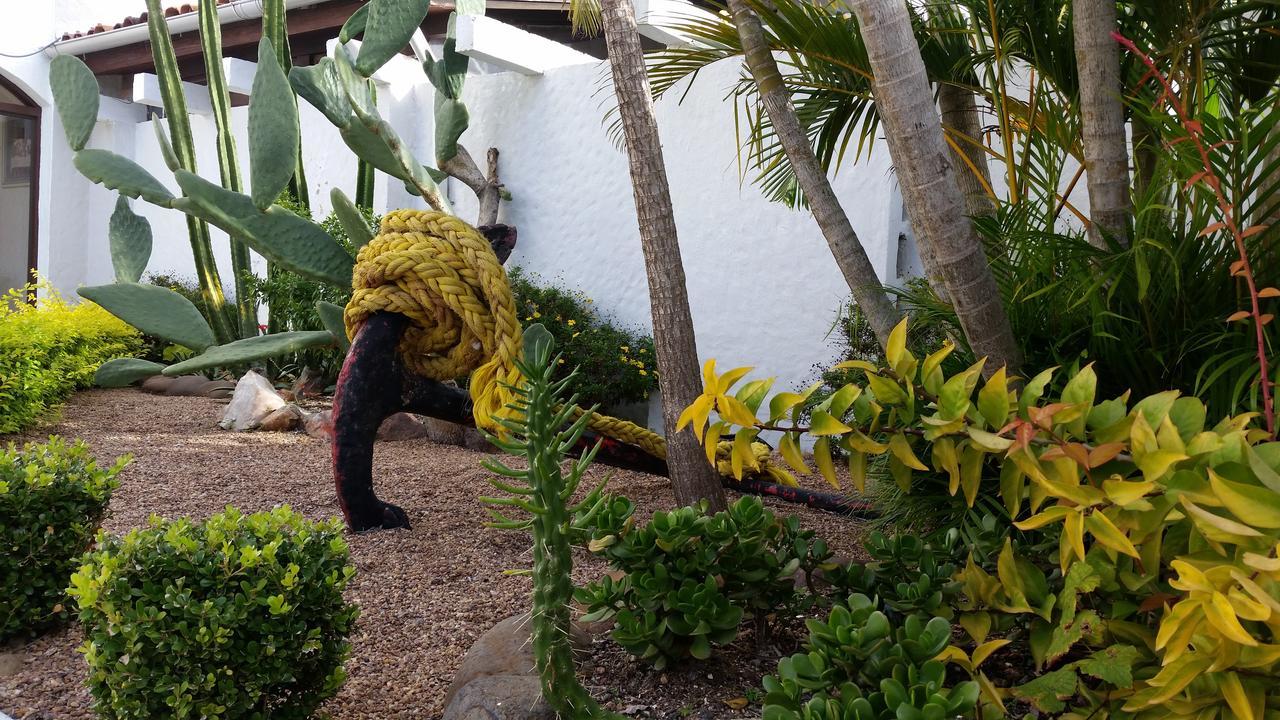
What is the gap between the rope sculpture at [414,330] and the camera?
2902 mm

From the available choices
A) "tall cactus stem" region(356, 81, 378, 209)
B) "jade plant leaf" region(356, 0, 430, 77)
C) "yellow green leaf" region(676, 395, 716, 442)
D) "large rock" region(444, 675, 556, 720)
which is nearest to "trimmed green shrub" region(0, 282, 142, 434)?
"tall cactus stem" region(356, 81, 378, 209)

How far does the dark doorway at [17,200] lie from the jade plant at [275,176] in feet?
18.6

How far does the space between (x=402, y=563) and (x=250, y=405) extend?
3.12 metres

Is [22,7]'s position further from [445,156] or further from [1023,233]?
[1023,233]

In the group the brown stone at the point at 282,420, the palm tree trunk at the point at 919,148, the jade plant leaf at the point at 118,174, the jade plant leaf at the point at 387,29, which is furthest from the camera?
the brown stone at the point at 282,420

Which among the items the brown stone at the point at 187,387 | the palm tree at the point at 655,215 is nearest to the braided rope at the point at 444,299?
the palm tree at the point at 655,215

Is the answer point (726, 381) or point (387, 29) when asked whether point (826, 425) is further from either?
point (387, 29)

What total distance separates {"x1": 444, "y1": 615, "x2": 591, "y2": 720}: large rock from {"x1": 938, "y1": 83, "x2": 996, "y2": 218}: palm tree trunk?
202cm

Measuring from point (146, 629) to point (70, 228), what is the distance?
10.8 metres

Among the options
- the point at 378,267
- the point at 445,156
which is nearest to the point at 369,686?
the point at 378,267

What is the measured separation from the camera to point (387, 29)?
4730 mm

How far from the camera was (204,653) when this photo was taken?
1.79 meters

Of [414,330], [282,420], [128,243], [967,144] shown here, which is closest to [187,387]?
[128,243]

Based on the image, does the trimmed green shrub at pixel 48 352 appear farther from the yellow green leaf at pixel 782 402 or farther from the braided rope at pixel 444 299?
the yellow green leaf at pixel 782 402
